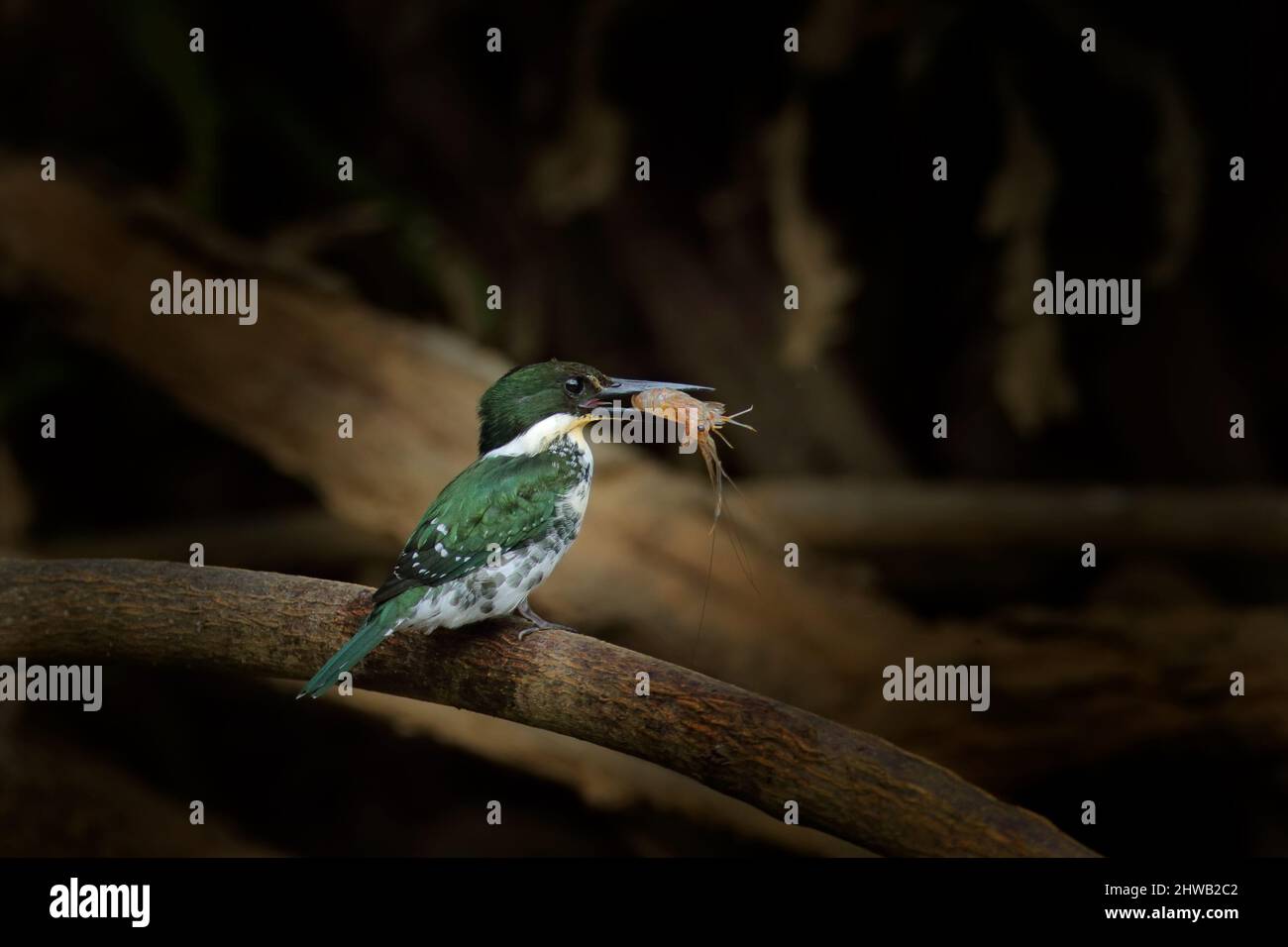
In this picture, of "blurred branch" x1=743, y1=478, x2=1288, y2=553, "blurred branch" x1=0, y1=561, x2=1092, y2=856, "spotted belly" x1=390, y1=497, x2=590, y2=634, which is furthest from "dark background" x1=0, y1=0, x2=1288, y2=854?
"spotted belly" x1=390, y1=497, x2=590, y2=634

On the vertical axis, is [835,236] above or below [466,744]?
above

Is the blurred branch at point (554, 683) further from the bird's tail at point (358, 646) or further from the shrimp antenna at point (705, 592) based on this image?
the shrimp antenna at point (705, 592)

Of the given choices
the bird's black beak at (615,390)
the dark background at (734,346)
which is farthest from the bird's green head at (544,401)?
the dark background at (734,346)

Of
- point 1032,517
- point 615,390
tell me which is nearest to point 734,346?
point 1032,517

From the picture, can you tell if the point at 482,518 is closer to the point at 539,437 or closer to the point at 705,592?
the point at 539,437

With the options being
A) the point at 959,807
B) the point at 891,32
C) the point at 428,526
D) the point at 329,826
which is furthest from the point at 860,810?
the point at 891,32

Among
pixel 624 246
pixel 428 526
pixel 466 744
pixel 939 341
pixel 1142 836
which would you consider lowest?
pixel 1142 836

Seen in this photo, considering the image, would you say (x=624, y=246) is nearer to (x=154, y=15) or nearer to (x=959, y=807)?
(x=154, y=15)

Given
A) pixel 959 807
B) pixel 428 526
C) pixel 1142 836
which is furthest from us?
pixel 1142 836
